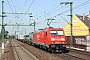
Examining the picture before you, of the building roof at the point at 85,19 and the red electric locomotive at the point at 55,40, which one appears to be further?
the building roof at the point at 85,19

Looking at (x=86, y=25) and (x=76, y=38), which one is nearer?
(x=76, y=38)

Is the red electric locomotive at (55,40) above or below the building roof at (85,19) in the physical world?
below

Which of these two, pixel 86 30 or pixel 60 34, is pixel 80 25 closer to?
pixel 86 30

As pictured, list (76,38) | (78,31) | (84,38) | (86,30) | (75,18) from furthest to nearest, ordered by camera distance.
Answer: (75,18) → (78,31) → (86,30) → (76,38) → (84,38)

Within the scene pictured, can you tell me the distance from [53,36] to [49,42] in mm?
889

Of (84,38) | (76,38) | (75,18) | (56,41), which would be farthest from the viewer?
(75,18)

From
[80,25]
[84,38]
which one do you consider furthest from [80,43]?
[80,25]

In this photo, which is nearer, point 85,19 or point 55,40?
point 55,40

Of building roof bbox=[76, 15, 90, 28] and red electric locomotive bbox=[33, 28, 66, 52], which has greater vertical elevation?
building roof bbox=[76, 15, 90, 28]

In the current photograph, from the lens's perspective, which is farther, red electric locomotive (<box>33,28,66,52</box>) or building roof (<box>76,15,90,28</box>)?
building roof (<box>76,15,90,28</box>)

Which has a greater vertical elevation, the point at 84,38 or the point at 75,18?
the point at 75,18

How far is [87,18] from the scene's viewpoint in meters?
75.2

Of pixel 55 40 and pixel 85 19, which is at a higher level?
pixel 85 19

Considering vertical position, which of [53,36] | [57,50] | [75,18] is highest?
[75,18]
